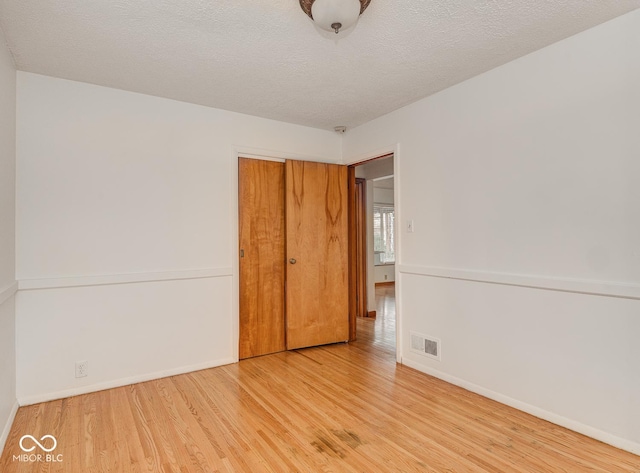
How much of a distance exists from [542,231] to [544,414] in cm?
121

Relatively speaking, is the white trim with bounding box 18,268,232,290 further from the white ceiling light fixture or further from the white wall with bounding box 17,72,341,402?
the white ceiling light fixture

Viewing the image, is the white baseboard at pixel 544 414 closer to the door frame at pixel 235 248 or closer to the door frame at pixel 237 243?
the door frame at pixel 237 243

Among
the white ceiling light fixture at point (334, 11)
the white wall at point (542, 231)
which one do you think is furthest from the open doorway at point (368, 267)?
the white ceiling light fixture at point (334, 11)

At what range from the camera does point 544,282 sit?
2.31 m

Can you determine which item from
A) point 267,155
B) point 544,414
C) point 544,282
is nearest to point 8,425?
point 267,155

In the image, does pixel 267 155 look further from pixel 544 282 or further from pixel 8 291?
pixel 544 282

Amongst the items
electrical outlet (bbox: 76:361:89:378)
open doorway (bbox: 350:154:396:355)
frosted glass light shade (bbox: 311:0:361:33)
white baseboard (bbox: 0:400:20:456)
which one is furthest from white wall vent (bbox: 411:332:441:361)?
white baseboard (bbox: 0:400:20:456)

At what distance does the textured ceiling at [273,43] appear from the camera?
1.90m

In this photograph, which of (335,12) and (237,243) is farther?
(237,243)

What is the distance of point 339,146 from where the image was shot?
4.22m

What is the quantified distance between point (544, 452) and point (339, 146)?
339 cm

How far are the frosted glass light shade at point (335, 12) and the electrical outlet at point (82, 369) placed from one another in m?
2.96

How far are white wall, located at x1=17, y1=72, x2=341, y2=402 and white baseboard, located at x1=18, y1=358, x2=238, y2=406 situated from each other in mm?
12

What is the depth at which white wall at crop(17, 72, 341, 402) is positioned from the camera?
261 cm
